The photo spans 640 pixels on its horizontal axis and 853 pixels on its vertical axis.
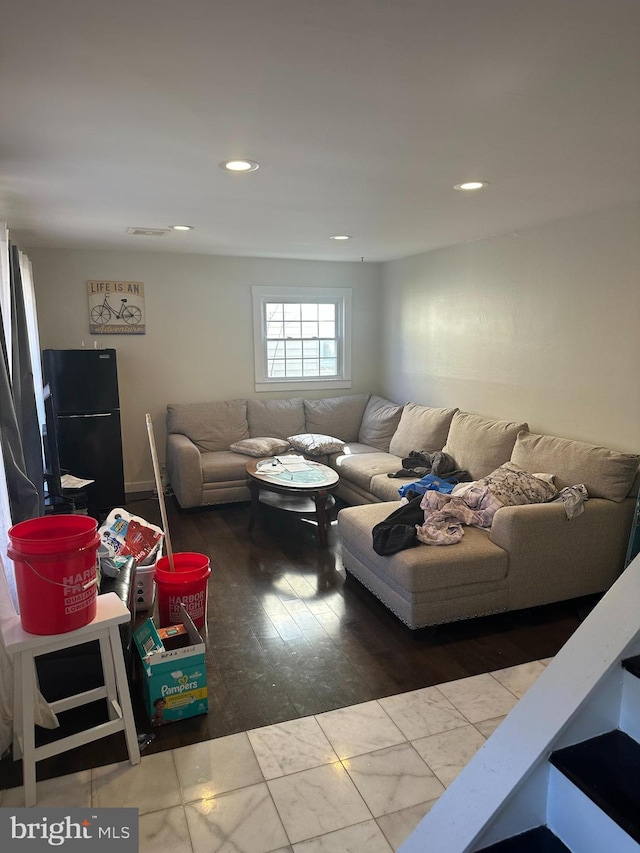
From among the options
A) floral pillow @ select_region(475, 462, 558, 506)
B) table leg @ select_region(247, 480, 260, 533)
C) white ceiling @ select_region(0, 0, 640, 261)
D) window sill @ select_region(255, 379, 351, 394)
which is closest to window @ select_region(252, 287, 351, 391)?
Answer: window sill @ select_region(255, 379, 351, 394)

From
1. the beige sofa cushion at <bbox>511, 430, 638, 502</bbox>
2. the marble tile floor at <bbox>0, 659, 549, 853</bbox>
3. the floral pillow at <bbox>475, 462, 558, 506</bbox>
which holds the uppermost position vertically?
the beige sofa cushion at <bbox>511, 430, 638, 502</bbox>

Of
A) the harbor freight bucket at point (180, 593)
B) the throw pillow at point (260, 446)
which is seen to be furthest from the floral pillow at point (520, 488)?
the throw pillow at point (260, 446)

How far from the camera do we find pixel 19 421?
3.11 metres

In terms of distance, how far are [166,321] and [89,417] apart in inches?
49.5

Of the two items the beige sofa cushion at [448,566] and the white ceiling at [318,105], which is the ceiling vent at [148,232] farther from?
the beige sofa cushion at [448,566]

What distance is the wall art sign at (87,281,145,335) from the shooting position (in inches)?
203

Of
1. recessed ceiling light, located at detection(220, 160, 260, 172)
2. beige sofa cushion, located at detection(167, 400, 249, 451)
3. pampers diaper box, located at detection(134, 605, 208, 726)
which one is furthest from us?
beige sofa cushion, located at detection(167, 400, 249, 451)

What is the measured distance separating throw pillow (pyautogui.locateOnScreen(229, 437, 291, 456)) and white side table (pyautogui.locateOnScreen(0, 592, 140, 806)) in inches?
118

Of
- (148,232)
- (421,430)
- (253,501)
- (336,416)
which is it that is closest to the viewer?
(148,232)

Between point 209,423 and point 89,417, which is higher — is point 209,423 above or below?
below

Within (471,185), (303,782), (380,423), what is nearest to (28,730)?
(303,782)

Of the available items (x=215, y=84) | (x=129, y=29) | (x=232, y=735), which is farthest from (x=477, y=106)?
(x=232, y=735)

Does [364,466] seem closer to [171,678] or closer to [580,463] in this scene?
[580,463]

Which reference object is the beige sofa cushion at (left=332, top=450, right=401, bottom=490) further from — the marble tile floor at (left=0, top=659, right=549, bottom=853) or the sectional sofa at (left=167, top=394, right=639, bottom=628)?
the marble tile floor at (left=0, top=659, right=549, bottom=853)
